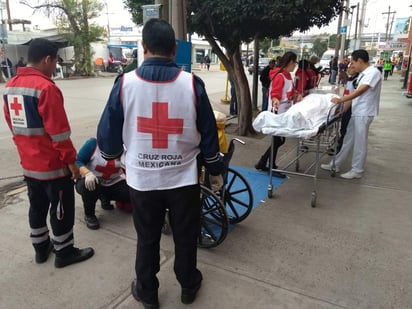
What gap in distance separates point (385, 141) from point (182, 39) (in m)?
4.87

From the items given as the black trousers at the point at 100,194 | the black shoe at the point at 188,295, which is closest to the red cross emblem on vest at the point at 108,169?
the black trousers at the point at 100,194

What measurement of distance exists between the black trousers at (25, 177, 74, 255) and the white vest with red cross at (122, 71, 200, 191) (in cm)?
82

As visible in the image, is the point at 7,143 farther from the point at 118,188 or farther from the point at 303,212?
the point at 303,212

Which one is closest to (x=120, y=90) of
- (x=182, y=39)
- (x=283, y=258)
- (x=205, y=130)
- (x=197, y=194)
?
(x=205, y=130)

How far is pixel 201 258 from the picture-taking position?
306 cm

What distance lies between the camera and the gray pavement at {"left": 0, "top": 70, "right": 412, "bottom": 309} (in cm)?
255

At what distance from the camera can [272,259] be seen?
3043 millimetres

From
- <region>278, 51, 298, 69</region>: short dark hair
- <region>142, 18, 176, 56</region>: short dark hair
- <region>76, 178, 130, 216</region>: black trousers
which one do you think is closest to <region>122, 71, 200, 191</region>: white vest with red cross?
<region>142, 18, 176, 56</region>: short dark hair

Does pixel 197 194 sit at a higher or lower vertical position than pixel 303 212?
higher

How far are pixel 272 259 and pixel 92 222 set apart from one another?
1802mm

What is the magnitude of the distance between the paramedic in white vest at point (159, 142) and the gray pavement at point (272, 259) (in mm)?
463

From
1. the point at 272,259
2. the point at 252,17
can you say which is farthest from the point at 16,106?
the point at 252,17

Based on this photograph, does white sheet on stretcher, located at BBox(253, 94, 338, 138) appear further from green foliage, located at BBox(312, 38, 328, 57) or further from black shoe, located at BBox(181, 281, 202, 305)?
green foliage, located at BBox(312, 38, 328, 57)

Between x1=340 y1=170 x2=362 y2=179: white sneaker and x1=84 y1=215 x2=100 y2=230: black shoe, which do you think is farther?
x1=340 y1=170 x2=362 y2=179: white sneaker
